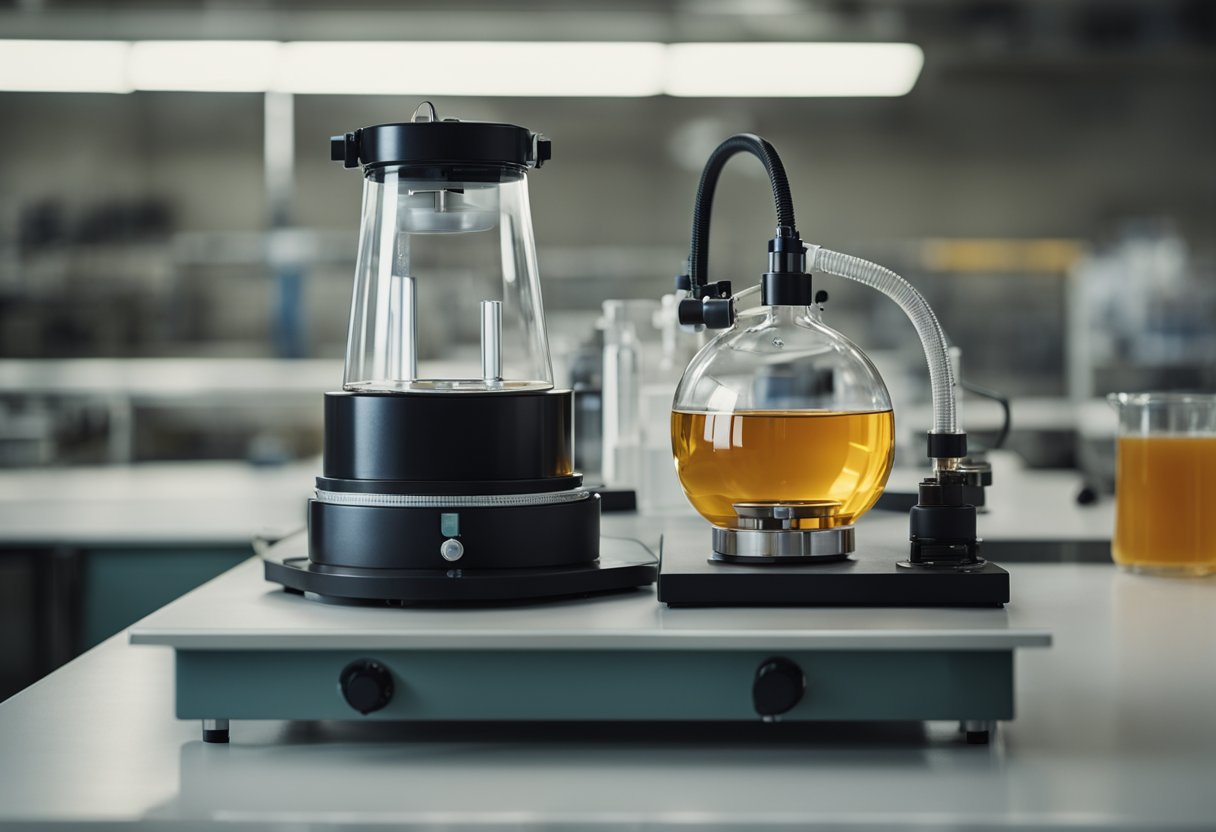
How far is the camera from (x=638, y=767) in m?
0.83

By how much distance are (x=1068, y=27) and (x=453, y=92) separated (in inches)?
82.6

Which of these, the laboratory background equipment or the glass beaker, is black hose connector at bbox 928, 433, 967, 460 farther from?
the glass beaker

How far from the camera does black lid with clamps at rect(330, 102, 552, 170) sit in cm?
100

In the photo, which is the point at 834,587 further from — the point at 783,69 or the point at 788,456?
the point at 783,69

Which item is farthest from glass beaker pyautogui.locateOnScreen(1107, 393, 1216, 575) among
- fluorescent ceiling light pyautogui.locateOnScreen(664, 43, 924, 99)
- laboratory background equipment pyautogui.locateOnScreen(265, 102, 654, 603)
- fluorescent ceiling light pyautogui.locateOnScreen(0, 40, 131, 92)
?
fluorescent ceiling light pyautogui.locateOnScreen(0, 40, 131, 92)

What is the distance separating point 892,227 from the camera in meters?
4.88

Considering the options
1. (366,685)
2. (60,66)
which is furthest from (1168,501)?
(60,66)

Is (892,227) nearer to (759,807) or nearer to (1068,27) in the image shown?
(1068,27)

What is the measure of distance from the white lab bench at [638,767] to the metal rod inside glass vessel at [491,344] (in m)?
0.29

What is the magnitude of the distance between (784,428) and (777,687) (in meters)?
0.20

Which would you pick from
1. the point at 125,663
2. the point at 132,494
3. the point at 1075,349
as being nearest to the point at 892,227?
the point at 1075,349

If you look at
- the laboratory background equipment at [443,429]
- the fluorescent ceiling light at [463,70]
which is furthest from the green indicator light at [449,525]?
the fluorescent ceiling light at [463,70]

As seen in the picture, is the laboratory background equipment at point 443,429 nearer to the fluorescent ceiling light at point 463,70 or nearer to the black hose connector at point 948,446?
the black hose connector at point 948,446

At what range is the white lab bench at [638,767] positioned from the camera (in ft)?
2.43
